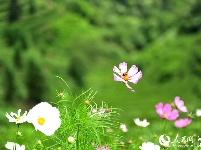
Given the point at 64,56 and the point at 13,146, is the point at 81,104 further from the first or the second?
the point at 64,56

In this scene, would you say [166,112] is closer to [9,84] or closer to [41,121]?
[41,121]

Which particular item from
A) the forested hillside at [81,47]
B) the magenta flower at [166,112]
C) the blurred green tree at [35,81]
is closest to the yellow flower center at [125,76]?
the magenta flower at [166,112]

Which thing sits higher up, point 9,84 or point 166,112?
point 9,84

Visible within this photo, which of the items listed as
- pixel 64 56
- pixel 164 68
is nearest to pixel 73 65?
pixel 64 56

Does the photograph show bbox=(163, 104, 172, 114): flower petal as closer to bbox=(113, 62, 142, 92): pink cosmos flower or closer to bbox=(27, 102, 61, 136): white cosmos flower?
bbox=(113, 62, 142, 92): pink cosmos flower

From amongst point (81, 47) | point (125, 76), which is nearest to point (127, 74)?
point (125, 76)

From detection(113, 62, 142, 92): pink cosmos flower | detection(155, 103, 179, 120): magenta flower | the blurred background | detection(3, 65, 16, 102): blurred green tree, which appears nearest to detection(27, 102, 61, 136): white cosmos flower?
detection(113, 62, 142, 92): pink cosmos flower
